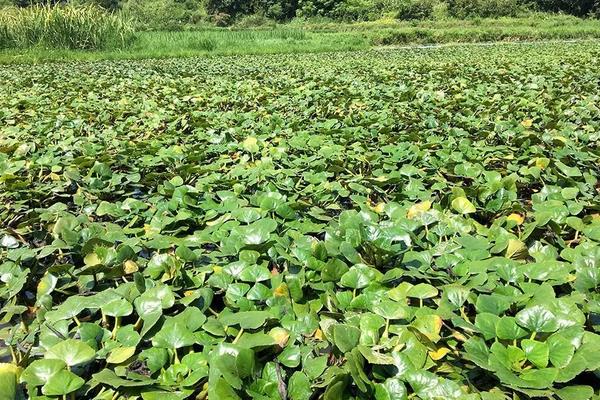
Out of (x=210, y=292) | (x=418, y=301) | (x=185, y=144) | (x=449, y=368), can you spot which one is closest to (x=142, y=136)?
(x=185, y=144)

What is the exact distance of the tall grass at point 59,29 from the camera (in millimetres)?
13156

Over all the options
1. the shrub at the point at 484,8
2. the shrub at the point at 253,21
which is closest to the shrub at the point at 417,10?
the shrub at the point at 484,8

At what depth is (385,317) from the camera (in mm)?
1229

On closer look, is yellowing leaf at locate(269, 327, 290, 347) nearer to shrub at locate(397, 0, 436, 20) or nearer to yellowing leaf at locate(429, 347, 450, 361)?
yellowing leaf at locate(429, 347, 450, 361)

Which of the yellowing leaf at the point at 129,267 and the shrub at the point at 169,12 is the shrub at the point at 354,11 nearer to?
the shrub at the point at 169,12

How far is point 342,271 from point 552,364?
0.62 metres

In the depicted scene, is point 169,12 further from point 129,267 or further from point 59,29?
point 129,267

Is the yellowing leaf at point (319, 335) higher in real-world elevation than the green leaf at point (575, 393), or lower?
lower

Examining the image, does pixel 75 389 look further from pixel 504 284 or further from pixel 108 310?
pixel 504 284

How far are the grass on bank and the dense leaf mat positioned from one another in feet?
37.9

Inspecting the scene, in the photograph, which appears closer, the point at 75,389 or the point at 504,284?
the point at 75,389

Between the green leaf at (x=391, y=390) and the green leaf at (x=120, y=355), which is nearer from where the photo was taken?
the green leaf at (x=391, y=390)

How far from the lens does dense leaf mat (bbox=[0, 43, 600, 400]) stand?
1069 millimetres

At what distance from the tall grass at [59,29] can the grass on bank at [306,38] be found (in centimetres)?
23
